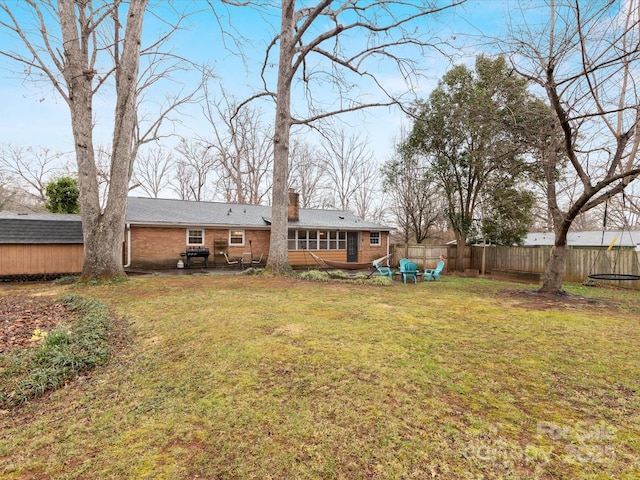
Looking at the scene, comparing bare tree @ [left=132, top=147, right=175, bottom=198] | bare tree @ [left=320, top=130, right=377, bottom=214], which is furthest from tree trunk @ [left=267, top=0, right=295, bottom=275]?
bare tree @ [left=132, top=147, right=175, bottom=198]

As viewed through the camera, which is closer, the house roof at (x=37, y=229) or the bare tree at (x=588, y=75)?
the bare tree at (x=588, y=75)

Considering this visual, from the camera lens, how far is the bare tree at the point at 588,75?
5363mm

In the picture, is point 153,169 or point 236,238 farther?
point 153,169

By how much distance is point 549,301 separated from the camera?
7562 millimetres

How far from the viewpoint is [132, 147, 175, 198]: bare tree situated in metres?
28.1

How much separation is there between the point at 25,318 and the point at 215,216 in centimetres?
1046

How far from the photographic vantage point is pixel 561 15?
5.64m

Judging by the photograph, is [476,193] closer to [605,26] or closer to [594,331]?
[605,26]

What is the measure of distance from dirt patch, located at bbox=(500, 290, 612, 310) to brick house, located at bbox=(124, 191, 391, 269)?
952 cm

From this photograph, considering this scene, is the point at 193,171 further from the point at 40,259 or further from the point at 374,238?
the point at 40,259

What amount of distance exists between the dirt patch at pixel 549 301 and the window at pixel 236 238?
37.2 feet

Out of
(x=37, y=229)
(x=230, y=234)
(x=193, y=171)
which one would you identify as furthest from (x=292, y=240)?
(x=193, y=171)

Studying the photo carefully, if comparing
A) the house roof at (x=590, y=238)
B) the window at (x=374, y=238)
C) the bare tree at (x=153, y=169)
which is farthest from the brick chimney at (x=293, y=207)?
the bare tree at (x=153, y=169)

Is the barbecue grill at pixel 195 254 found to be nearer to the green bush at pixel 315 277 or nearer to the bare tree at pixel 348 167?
the green bush at pixel 315 277
